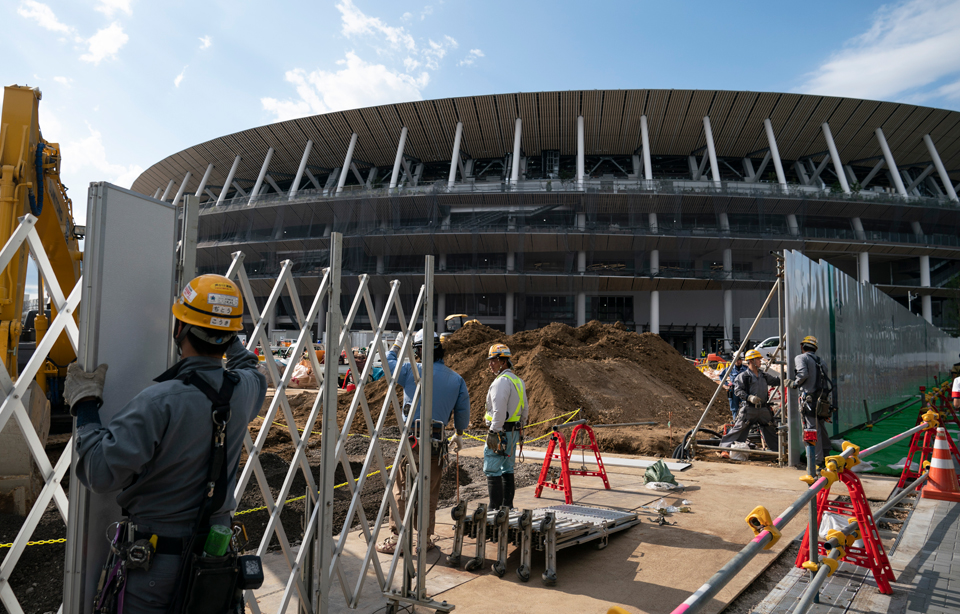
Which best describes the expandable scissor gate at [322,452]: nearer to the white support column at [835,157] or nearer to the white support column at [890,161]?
Answer: the white support column at [835,157]

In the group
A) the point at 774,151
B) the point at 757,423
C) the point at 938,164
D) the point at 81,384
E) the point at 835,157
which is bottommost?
the point at 757,423

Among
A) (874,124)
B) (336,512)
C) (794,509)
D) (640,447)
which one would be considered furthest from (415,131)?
(794,509)

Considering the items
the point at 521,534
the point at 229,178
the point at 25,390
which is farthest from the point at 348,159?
the point at 25,390

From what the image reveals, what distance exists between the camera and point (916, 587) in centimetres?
414

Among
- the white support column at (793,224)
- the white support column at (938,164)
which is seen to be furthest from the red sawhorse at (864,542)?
the white support column at (938,164)

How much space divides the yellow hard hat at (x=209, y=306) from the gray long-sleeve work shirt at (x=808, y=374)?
8618 millimetres

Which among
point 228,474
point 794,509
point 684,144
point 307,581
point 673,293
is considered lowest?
point 307,581

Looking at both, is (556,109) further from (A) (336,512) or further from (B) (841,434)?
(A) (336,512)

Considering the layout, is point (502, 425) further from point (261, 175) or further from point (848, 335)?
point (261, 175)

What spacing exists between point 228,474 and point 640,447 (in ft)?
33.6

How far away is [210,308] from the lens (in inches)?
79.5

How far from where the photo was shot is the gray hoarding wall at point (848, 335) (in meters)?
9.38

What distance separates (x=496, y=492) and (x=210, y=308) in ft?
13.1

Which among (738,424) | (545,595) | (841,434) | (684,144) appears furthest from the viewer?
(684,144)
